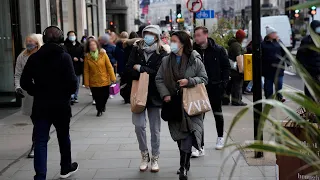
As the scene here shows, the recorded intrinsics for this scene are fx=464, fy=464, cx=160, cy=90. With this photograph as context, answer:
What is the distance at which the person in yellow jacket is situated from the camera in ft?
33.3

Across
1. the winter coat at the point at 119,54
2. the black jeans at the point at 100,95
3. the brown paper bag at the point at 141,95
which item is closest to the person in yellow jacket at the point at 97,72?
the black jeans at the point at 100,95

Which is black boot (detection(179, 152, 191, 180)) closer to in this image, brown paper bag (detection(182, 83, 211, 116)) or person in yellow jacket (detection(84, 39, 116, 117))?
brown paper bag (detection(182, 83, 211, 116))

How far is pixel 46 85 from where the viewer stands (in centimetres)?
507

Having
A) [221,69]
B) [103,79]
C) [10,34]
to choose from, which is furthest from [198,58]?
[10,34]

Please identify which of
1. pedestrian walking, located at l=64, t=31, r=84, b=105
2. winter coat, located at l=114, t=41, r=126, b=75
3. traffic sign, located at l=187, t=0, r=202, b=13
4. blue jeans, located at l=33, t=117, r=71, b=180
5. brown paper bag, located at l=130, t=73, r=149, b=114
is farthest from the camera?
traffic sign, located at l=187, t=0, r=202, b=13

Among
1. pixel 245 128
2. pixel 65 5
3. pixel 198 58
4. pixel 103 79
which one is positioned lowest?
pixel 245 128

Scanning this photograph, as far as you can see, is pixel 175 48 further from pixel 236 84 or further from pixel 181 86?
pixel 236 84

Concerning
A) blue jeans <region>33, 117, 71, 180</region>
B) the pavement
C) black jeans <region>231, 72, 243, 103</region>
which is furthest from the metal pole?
black jeans <region>231, 72, 243, 103</region>

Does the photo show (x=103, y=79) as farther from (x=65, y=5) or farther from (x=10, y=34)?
(x=65, y=5)

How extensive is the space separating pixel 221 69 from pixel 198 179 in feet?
6.30

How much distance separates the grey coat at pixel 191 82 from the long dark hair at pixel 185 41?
0.07m

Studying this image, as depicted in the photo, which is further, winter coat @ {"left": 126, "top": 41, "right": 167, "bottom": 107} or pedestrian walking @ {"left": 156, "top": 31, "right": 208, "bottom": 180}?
winter coat @ {"left": 126, "top": 41, "right": 167, "bottom": 107}

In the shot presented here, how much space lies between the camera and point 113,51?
13.4 metres

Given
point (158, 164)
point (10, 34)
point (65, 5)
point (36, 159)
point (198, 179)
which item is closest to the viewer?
point (36, 159)
